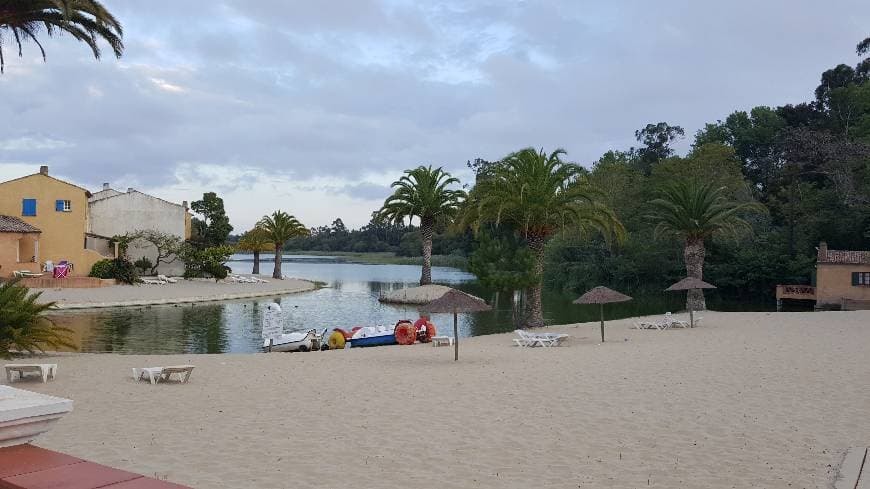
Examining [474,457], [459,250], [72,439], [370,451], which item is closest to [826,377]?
[474,457]

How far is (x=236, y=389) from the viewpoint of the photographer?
13617 mm

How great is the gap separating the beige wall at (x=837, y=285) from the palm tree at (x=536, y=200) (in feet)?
70.2

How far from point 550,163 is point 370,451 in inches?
883

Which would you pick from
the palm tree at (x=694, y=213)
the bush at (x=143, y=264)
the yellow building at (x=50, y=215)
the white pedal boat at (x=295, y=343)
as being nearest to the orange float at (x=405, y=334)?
the white pedal boat at (x=295, y=343)

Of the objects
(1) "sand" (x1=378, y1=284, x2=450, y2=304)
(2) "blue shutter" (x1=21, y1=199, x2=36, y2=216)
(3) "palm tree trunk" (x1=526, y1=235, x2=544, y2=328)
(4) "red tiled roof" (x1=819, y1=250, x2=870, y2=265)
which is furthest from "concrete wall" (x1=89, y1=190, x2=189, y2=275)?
(4) "red tiled roof" (x1=819, y1=250, x2=870, y2=265)

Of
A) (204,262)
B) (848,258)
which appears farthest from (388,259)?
(848,258)

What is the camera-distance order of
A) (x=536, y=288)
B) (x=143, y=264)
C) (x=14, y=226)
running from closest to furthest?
(x=536, y=288)
(x=14, y=226)
(x=143, y=264)

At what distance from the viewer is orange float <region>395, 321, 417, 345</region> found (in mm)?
24656

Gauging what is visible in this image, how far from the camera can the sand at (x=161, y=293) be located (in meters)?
38.4

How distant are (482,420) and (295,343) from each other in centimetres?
1463

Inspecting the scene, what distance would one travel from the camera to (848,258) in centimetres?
4297

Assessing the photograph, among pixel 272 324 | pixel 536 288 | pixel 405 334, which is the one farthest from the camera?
pixel 536 288

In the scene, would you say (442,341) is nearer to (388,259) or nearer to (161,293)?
(161,293)

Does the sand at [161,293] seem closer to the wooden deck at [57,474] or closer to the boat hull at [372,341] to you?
the boat hull at [372,341]
